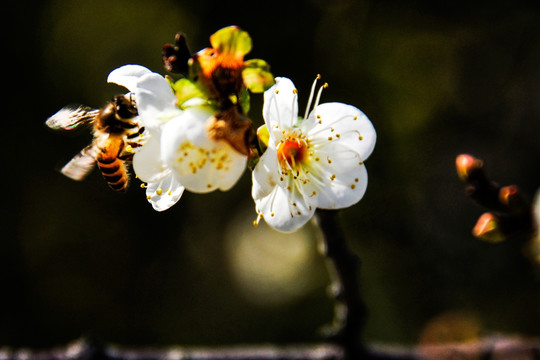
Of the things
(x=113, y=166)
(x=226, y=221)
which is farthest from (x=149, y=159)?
(x=226, y=221)

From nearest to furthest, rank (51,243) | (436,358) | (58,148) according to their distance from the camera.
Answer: (436,358) → (58,148) → (51,243)

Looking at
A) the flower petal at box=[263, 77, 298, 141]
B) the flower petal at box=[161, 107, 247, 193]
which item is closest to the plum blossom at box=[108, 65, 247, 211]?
the flower petal at box=[161, 107, 247, 193]

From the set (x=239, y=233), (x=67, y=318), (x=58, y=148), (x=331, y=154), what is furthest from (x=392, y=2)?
(x=67, y=318)

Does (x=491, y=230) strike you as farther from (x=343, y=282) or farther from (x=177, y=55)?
(x=177, y=55)

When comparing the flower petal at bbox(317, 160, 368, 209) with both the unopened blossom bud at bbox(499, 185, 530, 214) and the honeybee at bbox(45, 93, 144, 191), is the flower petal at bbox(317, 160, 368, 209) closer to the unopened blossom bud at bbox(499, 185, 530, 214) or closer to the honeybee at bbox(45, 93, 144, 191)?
the unopened blossom bud at bbox(499, 185, 530, 214)

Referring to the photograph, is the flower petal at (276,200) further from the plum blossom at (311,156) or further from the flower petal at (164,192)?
the flower petal at (164,192)

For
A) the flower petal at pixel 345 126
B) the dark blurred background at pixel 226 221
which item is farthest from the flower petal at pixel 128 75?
the dark blurred background at pixel 226 221

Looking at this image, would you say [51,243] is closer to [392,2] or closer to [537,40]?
[392,2]
